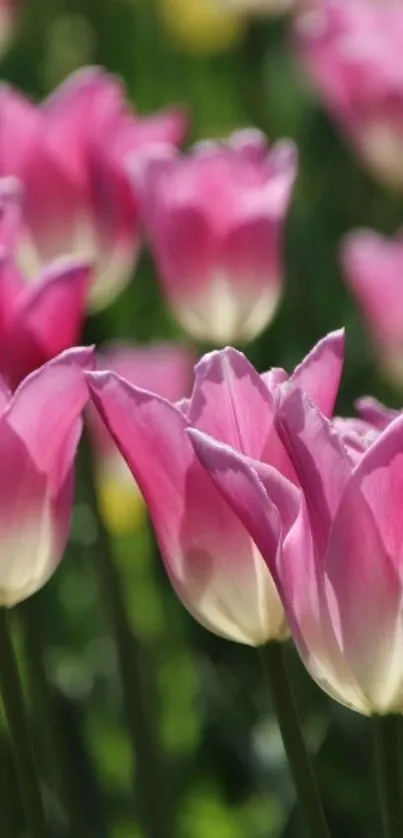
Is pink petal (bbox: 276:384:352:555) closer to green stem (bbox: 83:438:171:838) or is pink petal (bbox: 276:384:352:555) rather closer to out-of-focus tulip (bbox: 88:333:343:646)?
out-of-focus tulip (bbox: 88:333:343:646)

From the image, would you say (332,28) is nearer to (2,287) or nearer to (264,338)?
(264,338)

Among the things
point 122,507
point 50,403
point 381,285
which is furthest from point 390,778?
point 122,507

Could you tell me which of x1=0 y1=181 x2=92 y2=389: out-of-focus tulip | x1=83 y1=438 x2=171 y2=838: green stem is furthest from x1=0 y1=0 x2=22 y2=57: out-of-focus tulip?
x1=0 y1=181 x2=92 y2=389: out-of-focus tulip

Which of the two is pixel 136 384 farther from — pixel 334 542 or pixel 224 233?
pixel 334 542

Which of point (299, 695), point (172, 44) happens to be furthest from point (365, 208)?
point (299, 695)

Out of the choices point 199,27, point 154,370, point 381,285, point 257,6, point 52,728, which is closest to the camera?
point 52,728

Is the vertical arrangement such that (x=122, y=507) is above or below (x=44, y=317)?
below
